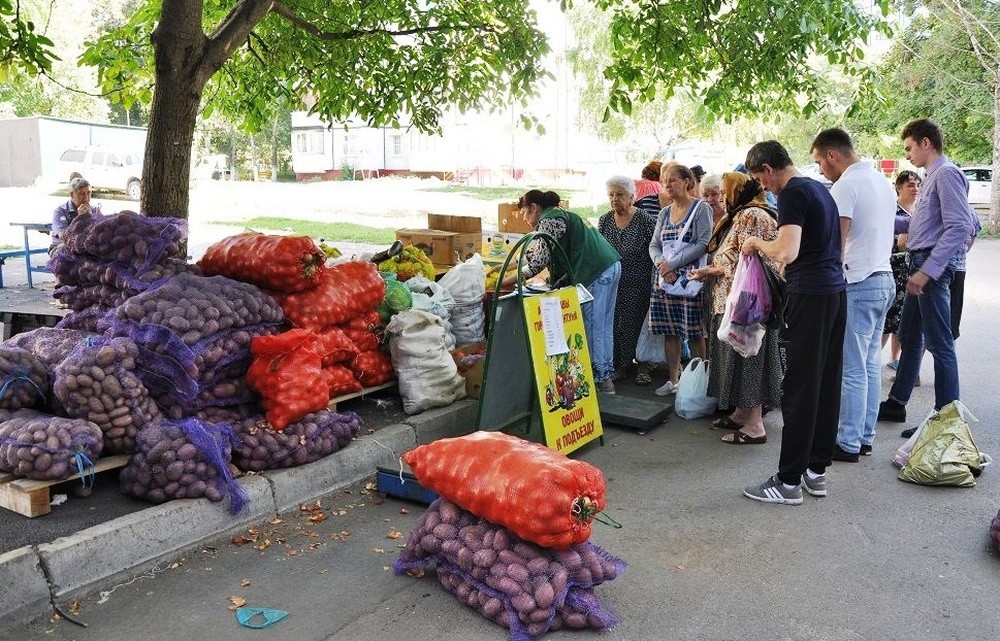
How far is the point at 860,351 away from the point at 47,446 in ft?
16.3

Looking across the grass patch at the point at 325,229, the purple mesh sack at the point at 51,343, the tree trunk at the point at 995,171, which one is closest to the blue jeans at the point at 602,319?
the purple mesh sack at the point at 51,343

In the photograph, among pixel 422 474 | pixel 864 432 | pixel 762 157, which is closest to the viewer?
pixel 422 474

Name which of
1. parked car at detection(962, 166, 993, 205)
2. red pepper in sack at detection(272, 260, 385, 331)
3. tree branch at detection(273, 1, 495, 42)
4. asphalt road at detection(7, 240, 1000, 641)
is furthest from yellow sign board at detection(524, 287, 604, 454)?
parked car at detection(962, 166, 993, 205)

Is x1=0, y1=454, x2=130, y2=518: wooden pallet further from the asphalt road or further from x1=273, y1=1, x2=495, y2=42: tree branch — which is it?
x1=273, y1=1, x2=495, y2=42: tree branch

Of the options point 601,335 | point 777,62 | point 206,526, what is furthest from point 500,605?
point 777,62

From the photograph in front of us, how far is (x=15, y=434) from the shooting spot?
430 cm

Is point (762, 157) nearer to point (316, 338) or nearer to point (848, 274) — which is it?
point (848, 274)

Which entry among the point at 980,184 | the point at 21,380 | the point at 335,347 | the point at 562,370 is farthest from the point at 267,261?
the point at 980,184

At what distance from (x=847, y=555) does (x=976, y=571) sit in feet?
2.00

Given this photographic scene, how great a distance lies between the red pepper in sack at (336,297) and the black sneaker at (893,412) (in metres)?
4.22

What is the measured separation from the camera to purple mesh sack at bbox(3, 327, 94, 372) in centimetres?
Result: 488

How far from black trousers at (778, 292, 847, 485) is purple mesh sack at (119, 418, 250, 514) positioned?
3.19 meters

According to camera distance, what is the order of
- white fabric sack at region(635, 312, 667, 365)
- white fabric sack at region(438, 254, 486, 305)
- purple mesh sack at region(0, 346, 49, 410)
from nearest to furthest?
purple mesh sack at region(0, 346, 49, 410)
white fabric sack at region(438, 254, 486, 305)
white fabric sack at region(635, 312, 667, 365)

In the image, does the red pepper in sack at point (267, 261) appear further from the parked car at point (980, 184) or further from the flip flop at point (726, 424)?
the parked car at point (980, 184)
